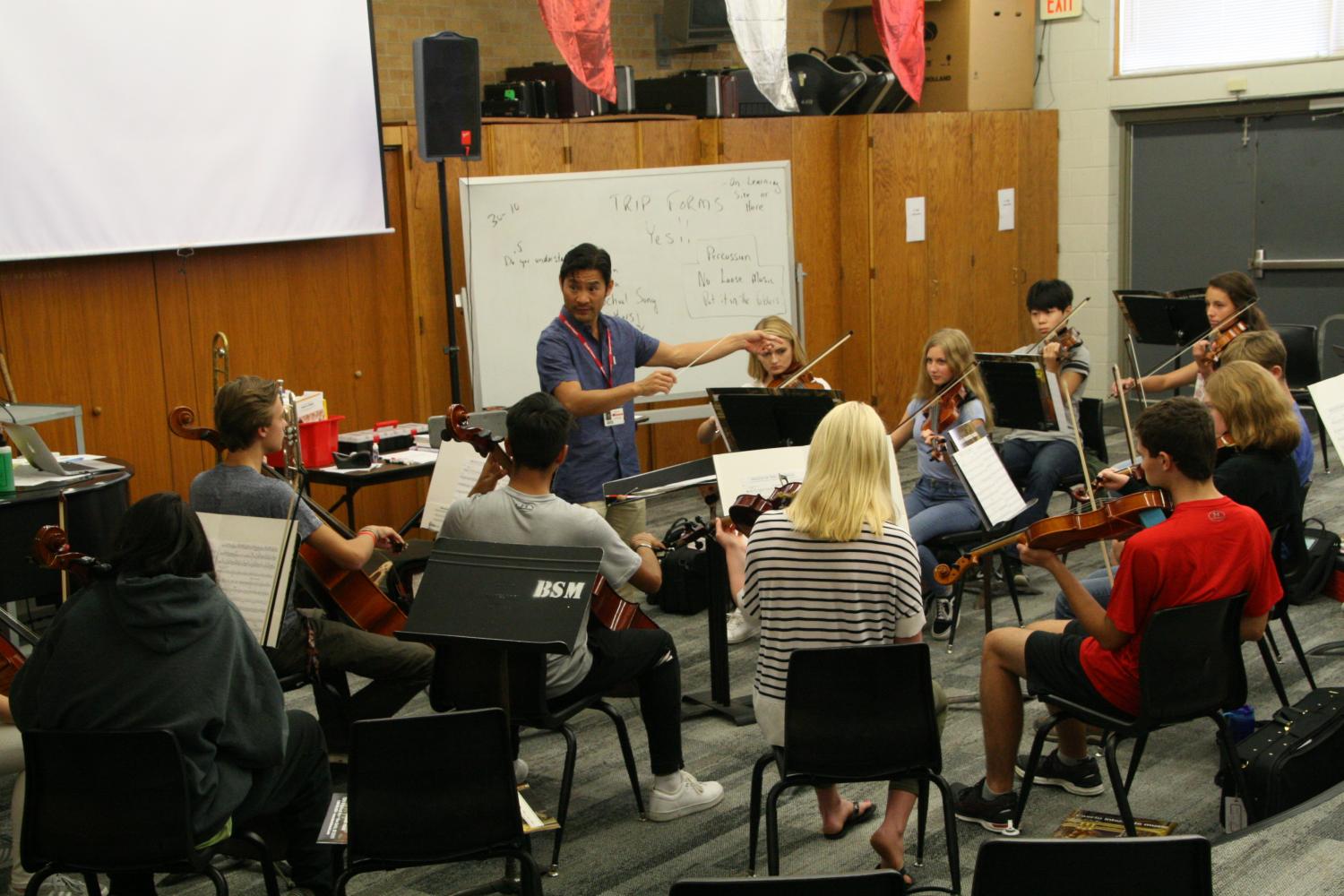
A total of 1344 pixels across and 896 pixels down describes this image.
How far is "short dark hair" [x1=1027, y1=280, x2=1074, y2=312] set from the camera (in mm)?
5984

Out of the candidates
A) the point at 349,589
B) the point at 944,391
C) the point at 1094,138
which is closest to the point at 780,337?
the point at 944,391

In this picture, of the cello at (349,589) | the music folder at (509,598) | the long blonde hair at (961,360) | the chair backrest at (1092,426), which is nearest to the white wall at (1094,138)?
the chair backrest at (1092,426)

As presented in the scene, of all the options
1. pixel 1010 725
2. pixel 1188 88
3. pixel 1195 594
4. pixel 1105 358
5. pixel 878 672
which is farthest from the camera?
pixel 1105 358

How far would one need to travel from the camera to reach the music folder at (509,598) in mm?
3047

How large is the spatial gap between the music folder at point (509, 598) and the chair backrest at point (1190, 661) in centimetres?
125

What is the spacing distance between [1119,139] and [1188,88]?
565mm

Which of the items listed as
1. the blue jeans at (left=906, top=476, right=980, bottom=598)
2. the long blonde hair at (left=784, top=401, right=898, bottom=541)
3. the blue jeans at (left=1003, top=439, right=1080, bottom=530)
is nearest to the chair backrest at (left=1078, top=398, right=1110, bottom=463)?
the blue jeans at (left=1003, top=439, right=1080, bottom=530)

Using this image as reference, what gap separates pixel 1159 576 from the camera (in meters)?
3.10

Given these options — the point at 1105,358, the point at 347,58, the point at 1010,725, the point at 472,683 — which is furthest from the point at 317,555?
the point at 1105,358

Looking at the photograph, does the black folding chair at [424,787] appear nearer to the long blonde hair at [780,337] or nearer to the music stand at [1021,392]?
the long blonde hair at [780,337]

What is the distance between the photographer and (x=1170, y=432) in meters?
3.20

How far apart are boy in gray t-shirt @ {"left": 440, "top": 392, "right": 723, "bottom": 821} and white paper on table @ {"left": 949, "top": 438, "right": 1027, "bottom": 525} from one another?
3.56ft

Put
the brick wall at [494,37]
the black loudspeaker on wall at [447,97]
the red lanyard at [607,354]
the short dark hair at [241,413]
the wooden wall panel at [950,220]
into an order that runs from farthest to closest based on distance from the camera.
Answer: the wooden wall panel at [950,220], the brick wall at [494,37], the black loudspeaker on wall at [447,97], the red lanyard at [607,354], the short dark hair at [241,413]

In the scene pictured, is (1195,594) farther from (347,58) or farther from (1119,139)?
(1119,139)
